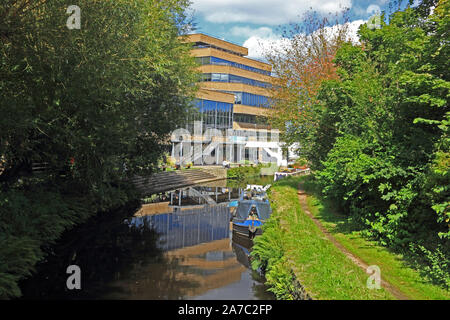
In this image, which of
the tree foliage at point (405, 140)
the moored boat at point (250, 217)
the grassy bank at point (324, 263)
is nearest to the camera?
the grassy bank at point (324, 263)

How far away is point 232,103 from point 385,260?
2396 inches

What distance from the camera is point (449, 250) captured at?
420 inches

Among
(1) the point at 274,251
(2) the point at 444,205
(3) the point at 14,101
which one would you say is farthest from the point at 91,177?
(2) the point at 444,205

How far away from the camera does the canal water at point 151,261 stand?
45.0 ft

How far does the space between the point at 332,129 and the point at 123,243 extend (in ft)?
41.8

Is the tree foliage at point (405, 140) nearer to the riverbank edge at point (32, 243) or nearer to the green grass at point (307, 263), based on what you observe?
the green grass at point (307, 263)

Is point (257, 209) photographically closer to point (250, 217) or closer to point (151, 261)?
point (250, 217)

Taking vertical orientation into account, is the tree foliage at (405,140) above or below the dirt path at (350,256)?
above

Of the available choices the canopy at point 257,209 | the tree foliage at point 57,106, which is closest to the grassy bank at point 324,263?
the canopy at point 257,209

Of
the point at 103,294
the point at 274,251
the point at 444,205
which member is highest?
the point at 444,205

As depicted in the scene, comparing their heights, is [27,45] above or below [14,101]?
above

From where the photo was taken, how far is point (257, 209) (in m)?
22.2

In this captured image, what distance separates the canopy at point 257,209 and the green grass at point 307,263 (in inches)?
103
